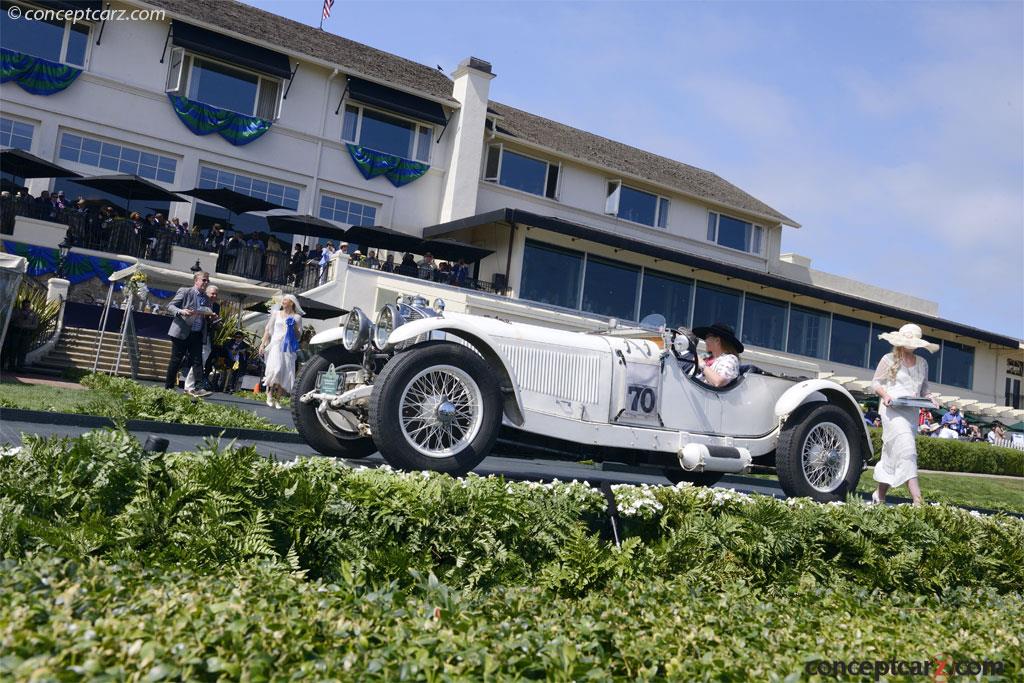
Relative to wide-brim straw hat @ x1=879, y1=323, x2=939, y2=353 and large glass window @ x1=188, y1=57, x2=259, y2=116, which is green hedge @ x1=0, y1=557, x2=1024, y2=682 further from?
large glass window @ x1=188, y1=57, x2=259, y2=116

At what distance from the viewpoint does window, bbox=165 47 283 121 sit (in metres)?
26.6

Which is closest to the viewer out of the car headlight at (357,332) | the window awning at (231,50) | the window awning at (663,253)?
the car headlight at (357,332)

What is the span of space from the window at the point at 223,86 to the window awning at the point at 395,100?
2.58 m

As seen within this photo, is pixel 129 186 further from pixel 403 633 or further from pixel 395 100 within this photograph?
pixel 403 633

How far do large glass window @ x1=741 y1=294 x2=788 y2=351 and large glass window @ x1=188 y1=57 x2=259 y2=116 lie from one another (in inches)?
796

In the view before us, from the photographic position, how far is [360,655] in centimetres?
229

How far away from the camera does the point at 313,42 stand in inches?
1188

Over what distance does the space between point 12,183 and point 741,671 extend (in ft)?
81.7

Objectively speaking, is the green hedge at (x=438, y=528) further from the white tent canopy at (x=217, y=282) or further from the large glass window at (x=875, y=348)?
the large glass window at (x=875, y=348)

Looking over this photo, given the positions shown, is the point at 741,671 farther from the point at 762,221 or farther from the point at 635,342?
the point at 762,221

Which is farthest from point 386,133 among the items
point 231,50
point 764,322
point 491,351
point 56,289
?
point 491,351

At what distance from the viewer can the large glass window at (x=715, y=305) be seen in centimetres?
3375

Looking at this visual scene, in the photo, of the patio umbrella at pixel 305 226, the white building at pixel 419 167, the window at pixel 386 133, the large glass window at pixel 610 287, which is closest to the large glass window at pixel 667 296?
the white building at pixel 419 167

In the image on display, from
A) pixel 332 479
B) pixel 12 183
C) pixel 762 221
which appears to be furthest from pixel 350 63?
pixel 332 479
